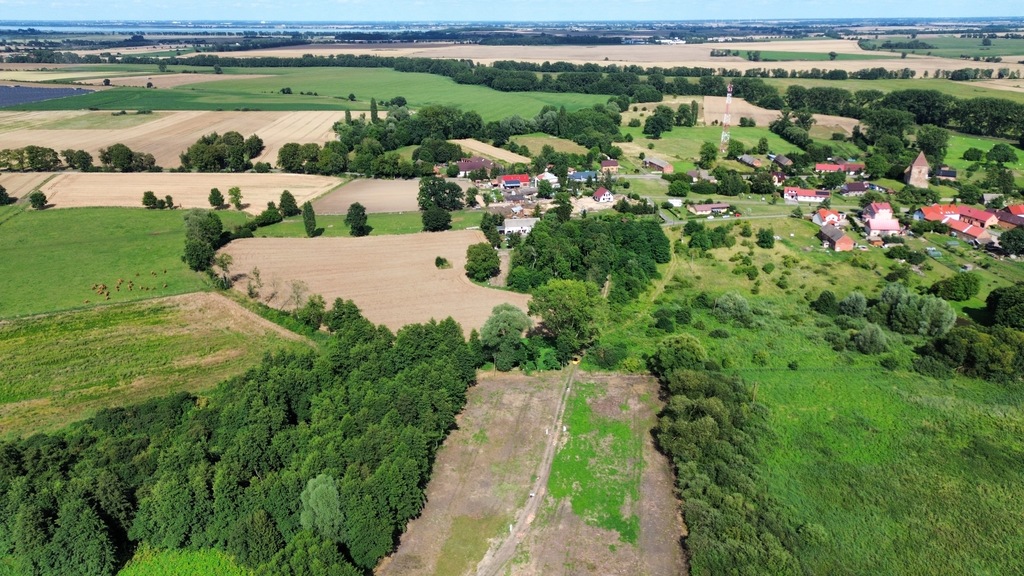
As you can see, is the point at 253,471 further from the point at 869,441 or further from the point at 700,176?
the point at 700,176

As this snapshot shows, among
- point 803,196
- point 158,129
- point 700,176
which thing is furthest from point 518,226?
point 158,129

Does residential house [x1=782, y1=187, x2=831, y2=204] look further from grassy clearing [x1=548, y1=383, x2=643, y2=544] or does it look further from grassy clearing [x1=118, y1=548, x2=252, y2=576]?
grassy clearing [x1=118, y1=548, x2=252, y2=576]

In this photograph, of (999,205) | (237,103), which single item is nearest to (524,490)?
(999,205)

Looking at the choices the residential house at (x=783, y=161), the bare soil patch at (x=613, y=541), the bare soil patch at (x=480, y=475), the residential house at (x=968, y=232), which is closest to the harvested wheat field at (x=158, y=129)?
the bare soil patch at (x=480, y=475)

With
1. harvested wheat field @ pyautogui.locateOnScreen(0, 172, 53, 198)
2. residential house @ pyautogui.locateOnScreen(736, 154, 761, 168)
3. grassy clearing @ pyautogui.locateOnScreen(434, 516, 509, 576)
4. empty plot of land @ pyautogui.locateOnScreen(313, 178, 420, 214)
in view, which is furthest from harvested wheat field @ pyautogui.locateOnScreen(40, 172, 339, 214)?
residential house @ pyautogui.locateOnScreen(736, 154, 761, 168)

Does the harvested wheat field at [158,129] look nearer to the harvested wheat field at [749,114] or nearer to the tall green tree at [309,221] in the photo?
the tall green tree at [309,221]

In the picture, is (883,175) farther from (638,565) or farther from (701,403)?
(638,565)

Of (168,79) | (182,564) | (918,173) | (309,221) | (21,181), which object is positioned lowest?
(182,564)
